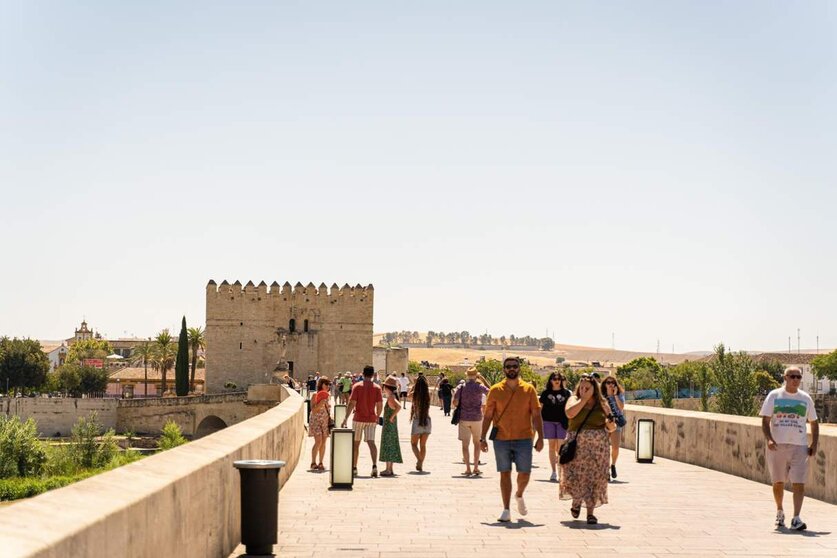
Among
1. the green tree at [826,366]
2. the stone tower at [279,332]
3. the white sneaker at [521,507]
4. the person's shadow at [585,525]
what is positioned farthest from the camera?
the green tree at [826,366]

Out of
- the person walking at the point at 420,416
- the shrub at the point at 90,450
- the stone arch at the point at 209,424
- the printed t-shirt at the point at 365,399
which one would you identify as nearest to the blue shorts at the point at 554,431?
the person walking at the point at 420,416

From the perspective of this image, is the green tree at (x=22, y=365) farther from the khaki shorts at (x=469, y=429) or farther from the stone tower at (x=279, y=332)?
the khaki shorts at (x=469, y=429)

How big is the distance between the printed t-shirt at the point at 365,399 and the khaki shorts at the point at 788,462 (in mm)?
5948

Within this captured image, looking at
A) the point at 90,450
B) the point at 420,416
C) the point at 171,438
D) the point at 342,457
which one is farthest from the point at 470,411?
the point at 171,438

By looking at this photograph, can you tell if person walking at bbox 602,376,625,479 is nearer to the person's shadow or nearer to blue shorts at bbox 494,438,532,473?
blue shorts at bbox 494,438,532,473

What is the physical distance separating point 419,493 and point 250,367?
70.4m

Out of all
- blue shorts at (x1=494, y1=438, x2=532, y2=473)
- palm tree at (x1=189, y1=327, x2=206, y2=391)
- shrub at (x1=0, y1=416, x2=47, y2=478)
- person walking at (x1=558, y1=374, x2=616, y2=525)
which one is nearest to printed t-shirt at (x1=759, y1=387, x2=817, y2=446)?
person walking at (x1=558, y1=374, x2=616, y2=525)

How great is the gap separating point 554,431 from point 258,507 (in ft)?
22.5

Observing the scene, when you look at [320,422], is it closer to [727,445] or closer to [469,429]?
[469,429]

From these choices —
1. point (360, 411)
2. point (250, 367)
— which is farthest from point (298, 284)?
point (360, 411)

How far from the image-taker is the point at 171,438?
62.3 m

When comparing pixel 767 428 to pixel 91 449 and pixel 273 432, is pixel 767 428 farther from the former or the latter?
pixel 91 449

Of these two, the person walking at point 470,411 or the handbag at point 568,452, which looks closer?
the handbag at point 568,452

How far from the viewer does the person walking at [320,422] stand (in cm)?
1510
